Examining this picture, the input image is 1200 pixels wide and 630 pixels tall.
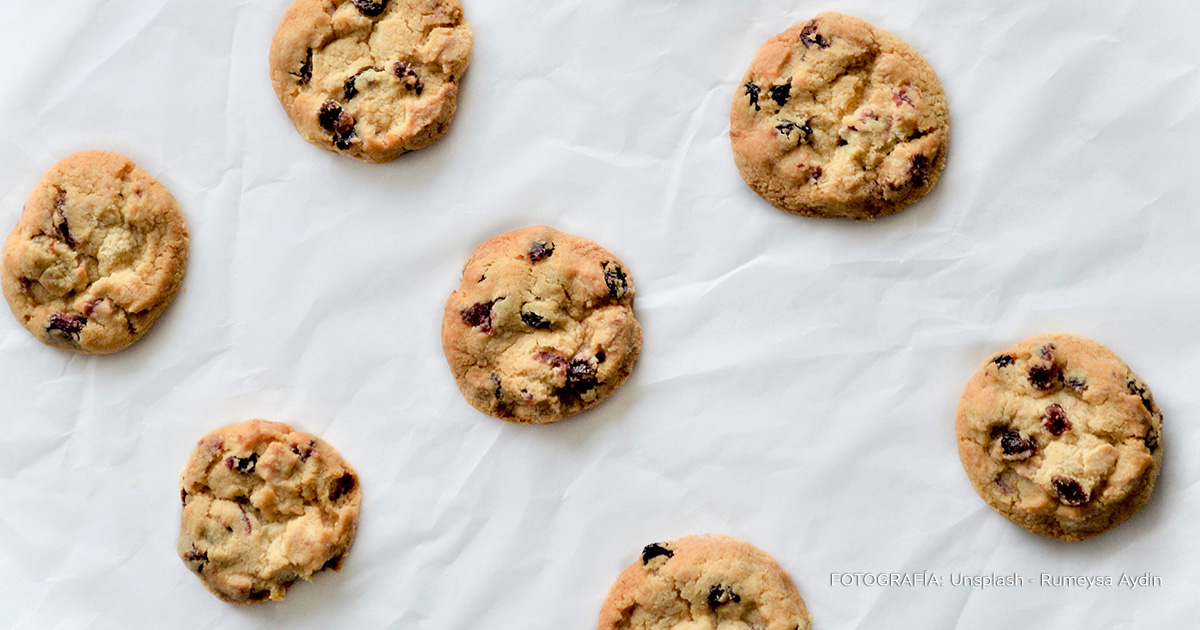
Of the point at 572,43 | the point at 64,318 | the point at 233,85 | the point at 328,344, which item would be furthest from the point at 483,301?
the point at 64,318

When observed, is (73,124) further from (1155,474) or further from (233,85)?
(1155,474)

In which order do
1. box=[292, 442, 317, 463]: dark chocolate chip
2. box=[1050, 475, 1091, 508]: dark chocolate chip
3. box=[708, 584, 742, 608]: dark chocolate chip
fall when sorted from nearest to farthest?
box=[1050, 475, 1091, 508]: dark chocolate chip, box=[708, 584, 742, 608]: dark chocolate chip, box=[292, 442, 317, 463]: dark chocolate chip

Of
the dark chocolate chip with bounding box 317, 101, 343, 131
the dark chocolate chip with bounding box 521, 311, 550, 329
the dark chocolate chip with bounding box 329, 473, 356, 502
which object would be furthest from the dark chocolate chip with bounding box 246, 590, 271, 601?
the dark chocolate chip with bounding box 317, 101, 343, 131

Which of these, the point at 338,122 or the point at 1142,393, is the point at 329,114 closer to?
the point at 338,122

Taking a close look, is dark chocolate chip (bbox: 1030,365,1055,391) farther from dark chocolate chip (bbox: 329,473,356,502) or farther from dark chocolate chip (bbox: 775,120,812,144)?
dark chocolate chip (bbox: 329,473,356,502)

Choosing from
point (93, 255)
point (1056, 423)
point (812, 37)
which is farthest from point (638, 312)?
point (93, 255)

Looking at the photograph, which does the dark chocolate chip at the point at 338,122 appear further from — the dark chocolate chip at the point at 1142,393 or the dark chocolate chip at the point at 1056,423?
the dark chocolate chip at the point at 1142,393
